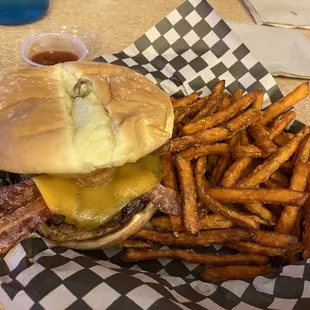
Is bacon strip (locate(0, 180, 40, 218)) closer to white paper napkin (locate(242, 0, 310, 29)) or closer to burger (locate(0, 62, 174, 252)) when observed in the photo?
burger (locate(0, 62, 174, 252))

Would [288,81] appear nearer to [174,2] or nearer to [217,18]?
[217,18]

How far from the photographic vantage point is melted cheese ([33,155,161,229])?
156cm

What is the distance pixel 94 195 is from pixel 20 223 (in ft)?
0.79

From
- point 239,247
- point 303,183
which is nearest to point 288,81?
point 303,183

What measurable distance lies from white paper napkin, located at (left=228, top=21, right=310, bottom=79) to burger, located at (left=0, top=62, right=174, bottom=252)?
1147 mm

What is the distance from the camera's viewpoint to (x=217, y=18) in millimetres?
2486

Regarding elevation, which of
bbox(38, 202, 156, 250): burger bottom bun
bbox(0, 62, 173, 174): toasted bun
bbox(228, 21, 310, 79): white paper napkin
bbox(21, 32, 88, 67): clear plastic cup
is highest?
bbox(0, 62, 173, 174): toasted bun

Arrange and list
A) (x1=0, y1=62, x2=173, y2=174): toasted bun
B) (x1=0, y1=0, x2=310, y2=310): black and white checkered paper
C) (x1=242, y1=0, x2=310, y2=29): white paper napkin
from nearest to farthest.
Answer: (x1=0, y1=0, x2=310, y2=310): black and white checkered paper
(x1=0, y1=62, x2=173, y2=174): toasted bun
(x1=242, y1=0, x2=310, y2=29): white paper napkin

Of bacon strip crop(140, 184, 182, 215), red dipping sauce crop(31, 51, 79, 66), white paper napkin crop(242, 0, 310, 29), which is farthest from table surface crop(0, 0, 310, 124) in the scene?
bacon strip crop(140, 184, 182, 215)

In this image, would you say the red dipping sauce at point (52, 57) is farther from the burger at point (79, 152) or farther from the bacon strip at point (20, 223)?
the bacon strip at point (20, 223)

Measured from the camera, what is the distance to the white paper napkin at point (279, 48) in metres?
2.65

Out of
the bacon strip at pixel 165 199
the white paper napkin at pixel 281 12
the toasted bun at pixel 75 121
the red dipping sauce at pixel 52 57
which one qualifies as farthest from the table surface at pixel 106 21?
the bacon strip at pixel 165 199

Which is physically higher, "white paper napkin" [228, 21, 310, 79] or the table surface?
the table surface

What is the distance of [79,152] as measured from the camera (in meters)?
1.47
